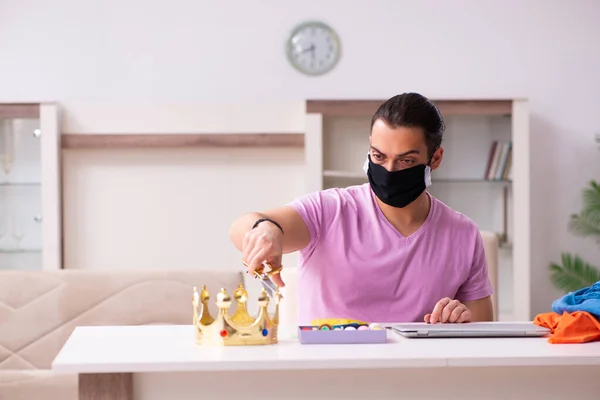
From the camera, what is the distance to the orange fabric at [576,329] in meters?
1.60

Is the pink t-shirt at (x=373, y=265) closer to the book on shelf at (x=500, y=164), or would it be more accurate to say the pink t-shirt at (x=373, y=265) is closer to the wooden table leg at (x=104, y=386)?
the wooden table leg at (x=104, y=386)

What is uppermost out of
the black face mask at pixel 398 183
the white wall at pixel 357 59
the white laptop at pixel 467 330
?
the white wall at pixel 357 59

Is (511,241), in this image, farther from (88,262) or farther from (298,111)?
(88,262)

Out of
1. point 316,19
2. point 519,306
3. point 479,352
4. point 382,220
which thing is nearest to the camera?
point 479,352

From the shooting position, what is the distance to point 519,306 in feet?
15.1

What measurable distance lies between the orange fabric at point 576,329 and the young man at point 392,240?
18.3 inches

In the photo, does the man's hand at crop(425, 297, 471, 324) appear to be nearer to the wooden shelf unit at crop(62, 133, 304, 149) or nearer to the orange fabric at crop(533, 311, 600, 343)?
the orange fabric at crop(533, 311, 600, 343)

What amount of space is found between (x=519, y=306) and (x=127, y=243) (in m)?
2.14

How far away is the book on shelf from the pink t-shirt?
2.62m

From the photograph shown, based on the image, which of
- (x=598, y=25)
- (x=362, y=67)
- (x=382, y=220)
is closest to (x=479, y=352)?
(x=382, y=220)

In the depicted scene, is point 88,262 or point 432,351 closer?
point 432,351

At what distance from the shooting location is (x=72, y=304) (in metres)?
2.85

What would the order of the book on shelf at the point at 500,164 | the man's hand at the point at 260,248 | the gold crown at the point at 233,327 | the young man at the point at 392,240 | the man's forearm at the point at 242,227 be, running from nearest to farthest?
the gold crown at the point at 233,327
the man's hand at the point at 260,248
the man's forearm at the point at 242,227
the young man at the point at 392,240
the book on shelf at the point at 500,164

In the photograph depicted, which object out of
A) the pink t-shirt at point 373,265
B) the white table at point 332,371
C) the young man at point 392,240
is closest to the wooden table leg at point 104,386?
the white table at point 332,371
